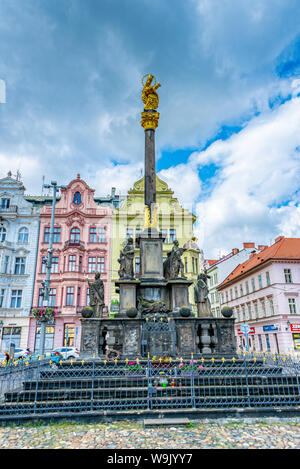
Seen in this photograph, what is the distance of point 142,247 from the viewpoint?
14.5 m

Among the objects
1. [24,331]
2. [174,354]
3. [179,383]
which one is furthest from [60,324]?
[179,383]

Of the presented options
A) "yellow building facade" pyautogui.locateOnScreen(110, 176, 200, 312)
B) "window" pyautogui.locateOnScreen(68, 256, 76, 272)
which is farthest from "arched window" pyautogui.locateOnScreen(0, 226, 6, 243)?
"yellow building facade" pyautogui.locateOnScreen(110, 176, 200, 312)

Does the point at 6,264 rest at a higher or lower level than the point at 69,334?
higher

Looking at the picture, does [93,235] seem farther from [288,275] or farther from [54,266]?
[288,275]

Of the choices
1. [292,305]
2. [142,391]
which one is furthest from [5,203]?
[142,391]

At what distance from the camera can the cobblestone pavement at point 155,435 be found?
18.3 ft

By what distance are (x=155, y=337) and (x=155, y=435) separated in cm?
552

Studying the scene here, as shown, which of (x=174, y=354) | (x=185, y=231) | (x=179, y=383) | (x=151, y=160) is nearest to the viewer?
(x=179, y=383)

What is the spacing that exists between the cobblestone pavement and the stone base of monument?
173 inches

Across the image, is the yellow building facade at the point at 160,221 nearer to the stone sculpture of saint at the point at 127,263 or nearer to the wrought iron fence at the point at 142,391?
the stone sculpture of saint at the point at 127,263

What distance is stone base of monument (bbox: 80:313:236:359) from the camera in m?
11.4

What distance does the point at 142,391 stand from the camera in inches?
312
